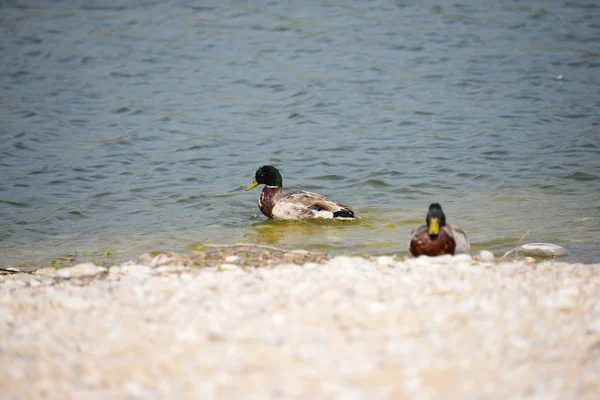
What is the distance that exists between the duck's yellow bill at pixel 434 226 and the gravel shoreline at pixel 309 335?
88 centimetres

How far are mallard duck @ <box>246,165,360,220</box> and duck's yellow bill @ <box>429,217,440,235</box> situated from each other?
2.97 metres

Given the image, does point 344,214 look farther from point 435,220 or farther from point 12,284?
point 12,284

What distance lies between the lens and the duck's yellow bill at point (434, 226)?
23.4 ft

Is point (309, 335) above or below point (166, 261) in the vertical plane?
above

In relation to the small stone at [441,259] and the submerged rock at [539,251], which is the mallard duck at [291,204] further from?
the small stone at [441,259]

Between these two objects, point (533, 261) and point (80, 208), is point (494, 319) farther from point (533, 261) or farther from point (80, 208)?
point (80, 208)

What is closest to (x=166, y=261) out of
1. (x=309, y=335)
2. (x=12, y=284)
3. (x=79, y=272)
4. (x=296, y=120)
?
(x=79, y=272)

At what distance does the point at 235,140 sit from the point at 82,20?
8.22m

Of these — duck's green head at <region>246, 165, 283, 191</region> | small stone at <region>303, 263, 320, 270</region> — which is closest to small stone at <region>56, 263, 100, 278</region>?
small stone at <region>303, 263, 320, 270</region>

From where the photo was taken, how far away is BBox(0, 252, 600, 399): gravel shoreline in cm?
408

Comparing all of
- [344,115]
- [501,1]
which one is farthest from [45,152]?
[501,1]

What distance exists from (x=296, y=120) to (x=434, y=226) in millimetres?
8148

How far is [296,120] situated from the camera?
15.0 m

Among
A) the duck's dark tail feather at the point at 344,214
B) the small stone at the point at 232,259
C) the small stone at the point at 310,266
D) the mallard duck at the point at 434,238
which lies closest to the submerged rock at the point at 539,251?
the mallard duck at the point at 434,238
